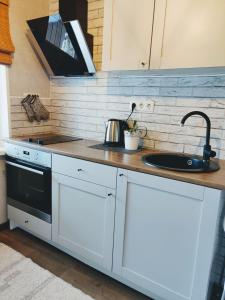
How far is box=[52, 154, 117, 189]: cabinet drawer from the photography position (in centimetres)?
157

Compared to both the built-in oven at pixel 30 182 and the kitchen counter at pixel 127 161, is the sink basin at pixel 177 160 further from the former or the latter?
the built-in oven at pixel 30 182

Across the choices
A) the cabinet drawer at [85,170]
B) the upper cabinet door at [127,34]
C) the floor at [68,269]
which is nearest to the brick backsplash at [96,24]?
the upper cabinet door at [127,34]

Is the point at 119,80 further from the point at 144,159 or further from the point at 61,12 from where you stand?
the point at 144,159

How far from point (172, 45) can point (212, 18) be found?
25 cm

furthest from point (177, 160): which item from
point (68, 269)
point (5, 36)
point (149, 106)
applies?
point (5, 36)

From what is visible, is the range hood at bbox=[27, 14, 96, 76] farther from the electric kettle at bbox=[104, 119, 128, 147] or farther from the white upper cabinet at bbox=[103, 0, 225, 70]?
the electric kettle at bbox=[104, 119, 128, 147]

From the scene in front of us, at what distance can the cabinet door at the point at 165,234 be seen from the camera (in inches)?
50.4

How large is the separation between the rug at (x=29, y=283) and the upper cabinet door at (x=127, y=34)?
1609mm

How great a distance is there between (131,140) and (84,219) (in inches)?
27.9

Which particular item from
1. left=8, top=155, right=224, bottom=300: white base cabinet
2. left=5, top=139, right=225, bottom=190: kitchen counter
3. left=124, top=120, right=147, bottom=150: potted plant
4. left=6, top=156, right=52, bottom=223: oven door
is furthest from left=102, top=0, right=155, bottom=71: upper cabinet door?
left=6, top=156, right=52, bottom=223: oven door

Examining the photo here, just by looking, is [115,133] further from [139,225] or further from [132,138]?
[139,225]

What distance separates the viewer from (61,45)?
2.05 meters

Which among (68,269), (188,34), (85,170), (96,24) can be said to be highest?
(96,24)

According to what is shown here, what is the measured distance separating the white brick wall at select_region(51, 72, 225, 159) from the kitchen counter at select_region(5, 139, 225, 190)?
0.21 m
